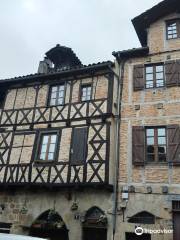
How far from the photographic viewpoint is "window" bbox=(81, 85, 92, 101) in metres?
14.1

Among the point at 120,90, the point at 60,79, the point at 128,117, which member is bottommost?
the point at 128,117

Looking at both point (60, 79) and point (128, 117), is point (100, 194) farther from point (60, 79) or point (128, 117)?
point (60, 79)

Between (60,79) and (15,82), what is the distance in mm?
2656

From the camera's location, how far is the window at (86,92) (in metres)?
14.1

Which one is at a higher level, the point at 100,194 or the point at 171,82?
the point at 171,82

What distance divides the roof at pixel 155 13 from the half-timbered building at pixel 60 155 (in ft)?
9.34

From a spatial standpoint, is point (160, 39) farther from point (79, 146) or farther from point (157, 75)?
point (79, 146)

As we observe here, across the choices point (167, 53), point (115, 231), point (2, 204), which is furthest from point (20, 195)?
point (167, 53)

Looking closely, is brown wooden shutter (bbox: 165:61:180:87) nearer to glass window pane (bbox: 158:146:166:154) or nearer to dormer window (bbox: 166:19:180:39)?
dormer window (bbox: 166:19:180:39)

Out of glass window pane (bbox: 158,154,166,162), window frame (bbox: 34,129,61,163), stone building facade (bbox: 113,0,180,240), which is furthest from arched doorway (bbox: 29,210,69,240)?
glass window pane (bbox: 158,154,166,162)

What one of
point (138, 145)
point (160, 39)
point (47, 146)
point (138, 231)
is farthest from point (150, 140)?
point (160, 39)

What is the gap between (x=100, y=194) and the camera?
39.1 ft

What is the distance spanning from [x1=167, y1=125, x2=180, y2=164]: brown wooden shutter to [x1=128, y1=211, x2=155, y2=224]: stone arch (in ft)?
7.22

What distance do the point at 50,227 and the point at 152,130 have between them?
579cm
